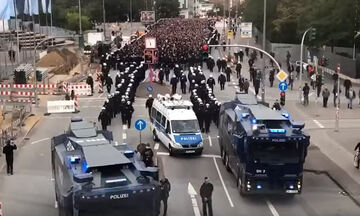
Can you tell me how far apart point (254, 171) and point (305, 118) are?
57.6 ft

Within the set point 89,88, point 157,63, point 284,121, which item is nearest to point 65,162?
point 284,121

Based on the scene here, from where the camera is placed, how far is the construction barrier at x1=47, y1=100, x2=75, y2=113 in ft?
127

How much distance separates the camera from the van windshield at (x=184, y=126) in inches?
1082

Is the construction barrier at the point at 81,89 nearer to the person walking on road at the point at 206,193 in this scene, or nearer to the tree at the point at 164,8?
the person walking on road at the point at 206,193

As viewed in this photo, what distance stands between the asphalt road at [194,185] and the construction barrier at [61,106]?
392 centimetres

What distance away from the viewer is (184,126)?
90.6 ft

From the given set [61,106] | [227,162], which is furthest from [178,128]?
[61,106]

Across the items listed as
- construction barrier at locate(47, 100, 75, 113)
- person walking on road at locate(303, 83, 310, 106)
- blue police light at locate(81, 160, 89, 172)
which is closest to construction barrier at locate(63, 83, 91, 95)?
construction barrier at locate(47, 100, 75, 113)

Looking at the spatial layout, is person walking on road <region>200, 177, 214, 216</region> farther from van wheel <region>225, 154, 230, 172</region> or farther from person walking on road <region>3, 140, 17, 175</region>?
person walking on road <region>3, 140, 17, 175</region>

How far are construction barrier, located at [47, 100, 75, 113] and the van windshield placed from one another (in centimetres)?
1285

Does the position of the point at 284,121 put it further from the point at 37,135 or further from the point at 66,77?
the point at 66,77

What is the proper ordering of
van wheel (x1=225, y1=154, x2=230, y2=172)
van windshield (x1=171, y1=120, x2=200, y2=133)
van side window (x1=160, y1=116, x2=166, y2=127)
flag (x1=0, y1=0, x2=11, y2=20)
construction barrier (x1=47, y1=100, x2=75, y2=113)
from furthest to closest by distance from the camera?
flag (x1=0, y1=0, x2=11, y2=20), construction barrier (x1=47, y1=100, x2=75, y2=113), van side window (x1=160, y1=116, x2=166, y2=127), van windshield (x1=171, y1=120, x2=200, y2=133), van wheel (x1=225, y1=154, x2=230, y2=172)

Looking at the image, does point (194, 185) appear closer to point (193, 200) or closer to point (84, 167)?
point (193, 200)

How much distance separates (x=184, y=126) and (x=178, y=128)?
281mm
